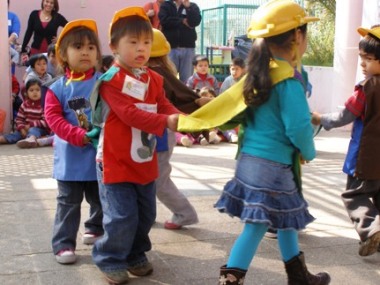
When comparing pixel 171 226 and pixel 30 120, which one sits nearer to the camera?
pixel 171 226

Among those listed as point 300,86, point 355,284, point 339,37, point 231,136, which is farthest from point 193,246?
point 339,37

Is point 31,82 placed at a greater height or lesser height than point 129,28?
lesser

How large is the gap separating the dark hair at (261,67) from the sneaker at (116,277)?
120 cm

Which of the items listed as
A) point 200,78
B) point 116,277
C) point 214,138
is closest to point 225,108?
point 116,277

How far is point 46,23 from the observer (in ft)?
33.7

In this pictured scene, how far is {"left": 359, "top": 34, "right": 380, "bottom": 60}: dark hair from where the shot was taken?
159 inches

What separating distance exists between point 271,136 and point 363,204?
1.33m

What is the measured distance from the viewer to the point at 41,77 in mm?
9086

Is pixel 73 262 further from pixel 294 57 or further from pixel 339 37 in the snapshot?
pixel 339 37

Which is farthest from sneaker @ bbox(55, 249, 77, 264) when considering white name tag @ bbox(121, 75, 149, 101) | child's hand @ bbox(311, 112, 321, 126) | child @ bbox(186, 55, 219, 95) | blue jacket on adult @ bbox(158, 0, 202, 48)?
blue jacket on adult @ bbox(158, 0, 202, 48)

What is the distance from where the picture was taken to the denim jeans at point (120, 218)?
11.3ft

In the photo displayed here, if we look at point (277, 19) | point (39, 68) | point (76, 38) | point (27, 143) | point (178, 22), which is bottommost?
point (27, 143)

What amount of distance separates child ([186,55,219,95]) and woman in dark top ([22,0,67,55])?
2.27 metres

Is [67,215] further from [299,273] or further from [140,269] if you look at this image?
[299,273]
